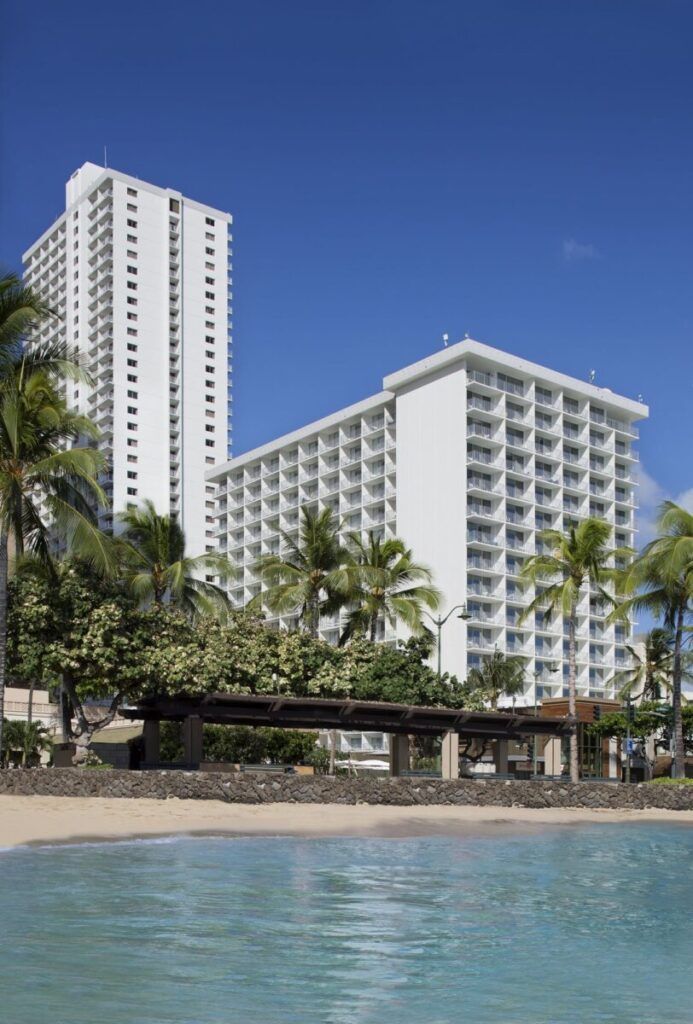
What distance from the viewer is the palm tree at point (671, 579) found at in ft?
152

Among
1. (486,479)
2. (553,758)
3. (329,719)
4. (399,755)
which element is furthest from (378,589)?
(486,479)

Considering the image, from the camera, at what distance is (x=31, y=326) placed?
1305 inches

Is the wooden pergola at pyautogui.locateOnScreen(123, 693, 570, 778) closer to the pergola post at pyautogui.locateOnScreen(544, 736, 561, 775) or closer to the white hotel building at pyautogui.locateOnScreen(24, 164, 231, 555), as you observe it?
the pergola post at pyautogui.locateOnScreen(544, 736, 561, 775)

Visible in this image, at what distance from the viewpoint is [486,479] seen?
101 metres

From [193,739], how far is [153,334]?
355ft

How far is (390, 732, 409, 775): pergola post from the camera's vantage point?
44.5 meters

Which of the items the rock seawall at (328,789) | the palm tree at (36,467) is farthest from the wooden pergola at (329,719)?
the palm tree at (36,467)

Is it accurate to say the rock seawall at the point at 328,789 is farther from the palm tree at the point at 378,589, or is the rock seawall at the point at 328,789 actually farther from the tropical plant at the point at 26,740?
the tropical plant at the point at 26,740

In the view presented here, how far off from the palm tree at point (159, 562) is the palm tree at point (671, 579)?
60.1ft

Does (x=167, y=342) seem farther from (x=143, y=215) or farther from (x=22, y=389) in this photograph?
(x=22, y=389)

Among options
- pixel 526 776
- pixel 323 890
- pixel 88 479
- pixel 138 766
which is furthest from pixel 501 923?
pixel 526 776

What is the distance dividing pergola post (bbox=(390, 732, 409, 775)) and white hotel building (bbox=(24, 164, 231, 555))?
301ft

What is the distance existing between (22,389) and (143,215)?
114m

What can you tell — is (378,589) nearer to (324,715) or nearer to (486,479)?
(324,715)
